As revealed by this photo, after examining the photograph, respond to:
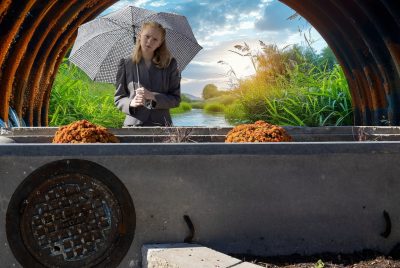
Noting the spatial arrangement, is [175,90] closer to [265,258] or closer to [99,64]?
[99,64]

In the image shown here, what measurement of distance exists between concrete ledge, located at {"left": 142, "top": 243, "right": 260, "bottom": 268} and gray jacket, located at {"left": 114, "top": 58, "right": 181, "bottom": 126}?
182 centimetres

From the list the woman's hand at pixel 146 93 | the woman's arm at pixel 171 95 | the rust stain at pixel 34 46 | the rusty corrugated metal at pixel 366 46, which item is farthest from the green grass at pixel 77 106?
the woman's hand at pixel 146 93

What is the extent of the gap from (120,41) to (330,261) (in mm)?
3555

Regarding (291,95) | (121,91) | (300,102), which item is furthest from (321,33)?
(121,91)

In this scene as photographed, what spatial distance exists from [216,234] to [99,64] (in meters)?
3.22

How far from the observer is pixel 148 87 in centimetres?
475

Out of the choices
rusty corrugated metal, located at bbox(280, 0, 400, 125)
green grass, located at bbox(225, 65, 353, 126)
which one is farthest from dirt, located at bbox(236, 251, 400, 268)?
green grass, located at bbox(225, 65, 353, 126)

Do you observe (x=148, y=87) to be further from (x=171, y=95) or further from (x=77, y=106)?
(x=77, y=106)

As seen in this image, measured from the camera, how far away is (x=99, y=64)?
5.91 meters

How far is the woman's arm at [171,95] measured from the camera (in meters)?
4.56

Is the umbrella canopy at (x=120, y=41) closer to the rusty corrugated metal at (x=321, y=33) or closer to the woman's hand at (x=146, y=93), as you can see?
the rusty corrugated metal at (x=321, y=33)

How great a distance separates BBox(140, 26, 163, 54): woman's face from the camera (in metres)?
4.44

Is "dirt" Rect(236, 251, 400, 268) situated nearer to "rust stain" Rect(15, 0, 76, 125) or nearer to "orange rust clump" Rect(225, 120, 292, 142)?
"orange rust clump" Rect(225, 120, 292, 142)

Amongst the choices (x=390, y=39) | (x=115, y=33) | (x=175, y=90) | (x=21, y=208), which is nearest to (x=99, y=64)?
(x=115, y=33)
